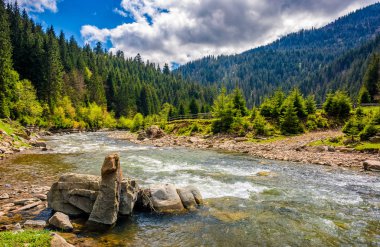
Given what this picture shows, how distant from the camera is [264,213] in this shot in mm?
13508

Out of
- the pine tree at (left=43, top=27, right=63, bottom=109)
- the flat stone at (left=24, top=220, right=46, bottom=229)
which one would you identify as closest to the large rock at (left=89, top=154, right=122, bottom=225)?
the flat stone at (left=24, top=220, right=46, bottom=229)

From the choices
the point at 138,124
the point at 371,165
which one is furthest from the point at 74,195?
the point at 138,124

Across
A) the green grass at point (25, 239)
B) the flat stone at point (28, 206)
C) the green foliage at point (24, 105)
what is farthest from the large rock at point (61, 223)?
the green foliage at point (24, 105)

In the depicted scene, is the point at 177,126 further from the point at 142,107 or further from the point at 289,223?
the point at 142,107

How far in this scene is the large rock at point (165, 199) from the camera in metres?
13.8

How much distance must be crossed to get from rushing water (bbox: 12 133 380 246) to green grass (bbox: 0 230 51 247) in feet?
6.98

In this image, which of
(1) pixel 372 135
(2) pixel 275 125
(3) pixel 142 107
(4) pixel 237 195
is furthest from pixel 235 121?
(3) pixel 142 107

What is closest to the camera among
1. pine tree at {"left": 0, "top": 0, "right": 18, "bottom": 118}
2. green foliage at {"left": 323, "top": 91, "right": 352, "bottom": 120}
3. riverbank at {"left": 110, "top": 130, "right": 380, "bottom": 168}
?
riverbank at {"left": 110, "top": 130, "right": 380, "bottom": 168}

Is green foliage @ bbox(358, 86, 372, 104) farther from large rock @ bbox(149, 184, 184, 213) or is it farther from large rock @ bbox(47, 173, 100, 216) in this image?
large rock @ bbox(47, 173, 100, 216)

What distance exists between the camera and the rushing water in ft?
35.2

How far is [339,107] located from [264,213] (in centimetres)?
4636

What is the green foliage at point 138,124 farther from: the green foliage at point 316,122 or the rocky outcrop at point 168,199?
the rocky outcrop at point 168,199

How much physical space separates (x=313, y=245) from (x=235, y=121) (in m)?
43.0

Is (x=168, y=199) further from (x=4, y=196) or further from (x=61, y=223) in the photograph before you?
(x=4, y=196)
